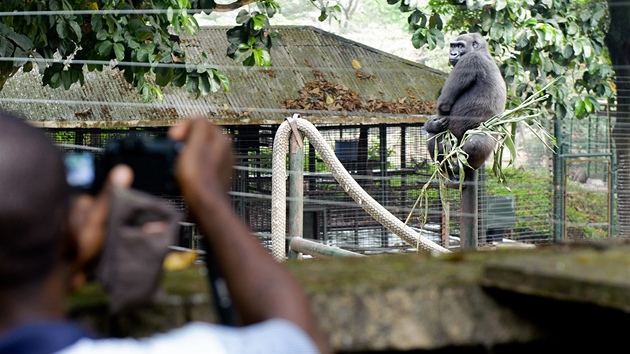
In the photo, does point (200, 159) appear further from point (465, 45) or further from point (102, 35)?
point (465, 45)

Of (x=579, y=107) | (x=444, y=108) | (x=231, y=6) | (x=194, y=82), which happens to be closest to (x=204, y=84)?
(x=194, y=82)

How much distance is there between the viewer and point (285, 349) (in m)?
0.68

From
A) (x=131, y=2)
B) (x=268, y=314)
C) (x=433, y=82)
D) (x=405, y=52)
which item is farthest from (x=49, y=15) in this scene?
(x=405, y=52)

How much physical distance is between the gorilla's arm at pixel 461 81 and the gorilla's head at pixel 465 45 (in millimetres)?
107

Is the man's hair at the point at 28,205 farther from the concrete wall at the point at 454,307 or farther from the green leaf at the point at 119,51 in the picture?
the green leaf at the point at 119,51

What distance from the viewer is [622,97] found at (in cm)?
764

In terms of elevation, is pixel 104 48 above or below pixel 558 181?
above

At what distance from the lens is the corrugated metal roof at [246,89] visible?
7.30 metres

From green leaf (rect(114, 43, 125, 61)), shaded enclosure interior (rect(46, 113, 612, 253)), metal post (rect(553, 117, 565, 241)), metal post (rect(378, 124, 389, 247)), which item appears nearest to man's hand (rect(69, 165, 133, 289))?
green leaf (rect(114, 43, 125, 61))

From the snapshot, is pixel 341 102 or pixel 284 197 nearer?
pixel 284 197

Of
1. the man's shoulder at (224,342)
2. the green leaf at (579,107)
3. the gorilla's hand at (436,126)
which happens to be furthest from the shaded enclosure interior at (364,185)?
the man's shoulder at (224,342)

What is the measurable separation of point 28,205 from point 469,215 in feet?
12.8

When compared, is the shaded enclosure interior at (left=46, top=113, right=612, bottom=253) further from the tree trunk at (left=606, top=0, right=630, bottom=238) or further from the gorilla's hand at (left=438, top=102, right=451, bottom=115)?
the gorilla's hand at (left=438, top=102, right=451, bottom=115)

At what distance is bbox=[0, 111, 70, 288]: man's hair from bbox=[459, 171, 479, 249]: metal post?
147 inches
